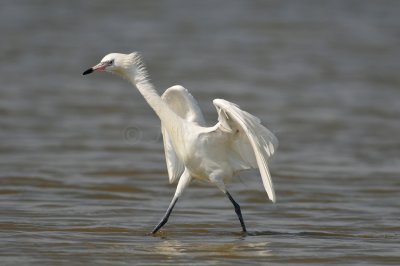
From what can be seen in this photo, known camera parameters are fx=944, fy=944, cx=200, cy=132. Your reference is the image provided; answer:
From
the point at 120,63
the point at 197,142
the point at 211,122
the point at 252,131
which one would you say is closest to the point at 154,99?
the point at 120,63

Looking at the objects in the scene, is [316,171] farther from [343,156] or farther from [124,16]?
[124,16]

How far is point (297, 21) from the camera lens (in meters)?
26.9

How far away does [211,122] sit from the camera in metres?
16.0

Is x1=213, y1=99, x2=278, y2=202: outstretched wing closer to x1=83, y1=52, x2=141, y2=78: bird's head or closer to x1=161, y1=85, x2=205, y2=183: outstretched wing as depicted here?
x1=161, y1=85, x2=205, y2=183: outstretched wing

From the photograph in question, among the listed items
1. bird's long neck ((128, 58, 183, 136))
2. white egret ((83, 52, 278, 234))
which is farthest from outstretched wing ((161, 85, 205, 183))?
bird's long neck ((128, 58, 183, 136))

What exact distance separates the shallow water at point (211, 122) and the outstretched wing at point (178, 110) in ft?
1.80

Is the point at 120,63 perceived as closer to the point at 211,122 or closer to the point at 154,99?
the point at 154,99

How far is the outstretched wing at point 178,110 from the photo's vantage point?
9.70m

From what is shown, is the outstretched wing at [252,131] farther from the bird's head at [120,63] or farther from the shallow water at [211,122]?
the bird's head at [120,63]

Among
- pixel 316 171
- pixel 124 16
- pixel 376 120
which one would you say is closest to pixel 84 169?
pixel 316 171

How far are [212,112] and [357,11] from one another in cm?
1271

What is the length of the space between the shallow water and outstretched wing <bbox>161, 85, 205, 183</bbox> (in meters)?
0.55

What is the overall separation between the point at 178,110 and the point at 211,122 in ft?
20.2

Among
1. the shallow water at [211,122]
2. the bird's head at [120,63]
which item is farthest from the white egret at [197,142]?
the shallow water at [211,122]
